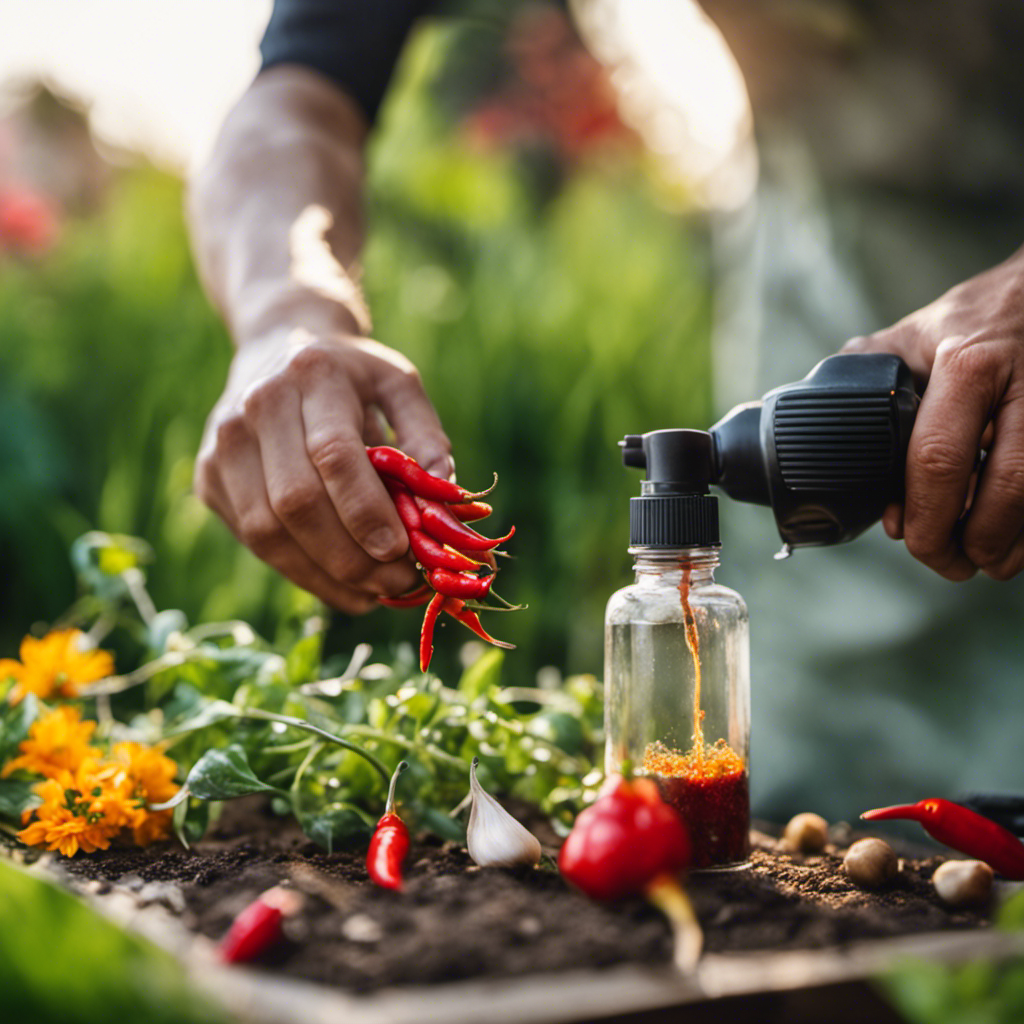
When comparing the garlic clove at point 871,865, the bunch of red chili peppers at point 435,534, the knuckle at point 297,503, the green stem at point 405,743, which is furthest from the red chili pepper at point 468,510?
the garlic clove at point 871,865

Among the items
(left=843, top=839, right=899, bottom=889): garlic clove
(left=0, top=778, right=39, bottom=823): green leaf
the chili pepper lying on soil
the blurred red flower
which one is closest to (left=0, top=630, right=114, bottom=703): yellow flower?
(left=0, top=778, right=39, bottom=823): green leaf

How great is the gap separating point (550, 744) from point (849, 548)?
66 cm

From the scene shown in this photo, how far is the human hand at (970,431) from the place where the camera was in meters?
0.80

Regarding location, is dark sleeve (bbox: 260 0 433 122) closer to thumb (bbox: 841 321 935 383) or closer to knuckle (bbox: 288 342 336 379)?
knuckle (bbox: 288 342 336 379)

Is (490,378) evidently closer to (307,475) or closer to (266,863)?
(307,475)

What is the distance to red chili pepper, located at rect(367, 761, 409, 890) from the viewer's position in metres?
0.73

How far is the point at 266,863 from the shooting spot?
835 millimetres

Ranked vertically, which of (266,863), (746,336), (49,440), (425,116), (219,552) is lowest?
(266,863)

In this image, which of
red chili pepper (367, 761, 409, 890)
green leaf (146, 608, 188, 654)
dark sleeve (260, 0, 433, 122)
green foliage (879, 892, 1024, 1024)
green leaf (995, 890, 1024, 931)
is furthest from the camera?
dark sleeve (260, 0, 433, 122)

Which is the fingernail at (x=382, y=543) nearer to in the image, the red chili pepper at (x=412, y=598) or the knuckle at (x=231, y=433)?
the red chili pepper at (x=412, y=598)

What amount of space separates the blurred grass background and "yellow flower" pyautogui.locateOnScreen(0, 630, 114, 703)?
0.52 metres

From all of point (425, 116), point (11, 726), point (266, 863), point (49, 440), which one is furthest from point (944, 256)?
point (425, 116)

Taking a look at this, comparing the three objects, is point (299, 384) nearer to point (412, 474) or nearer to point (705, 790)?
point (412, 474)

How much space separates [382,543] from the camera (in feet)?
2.86
